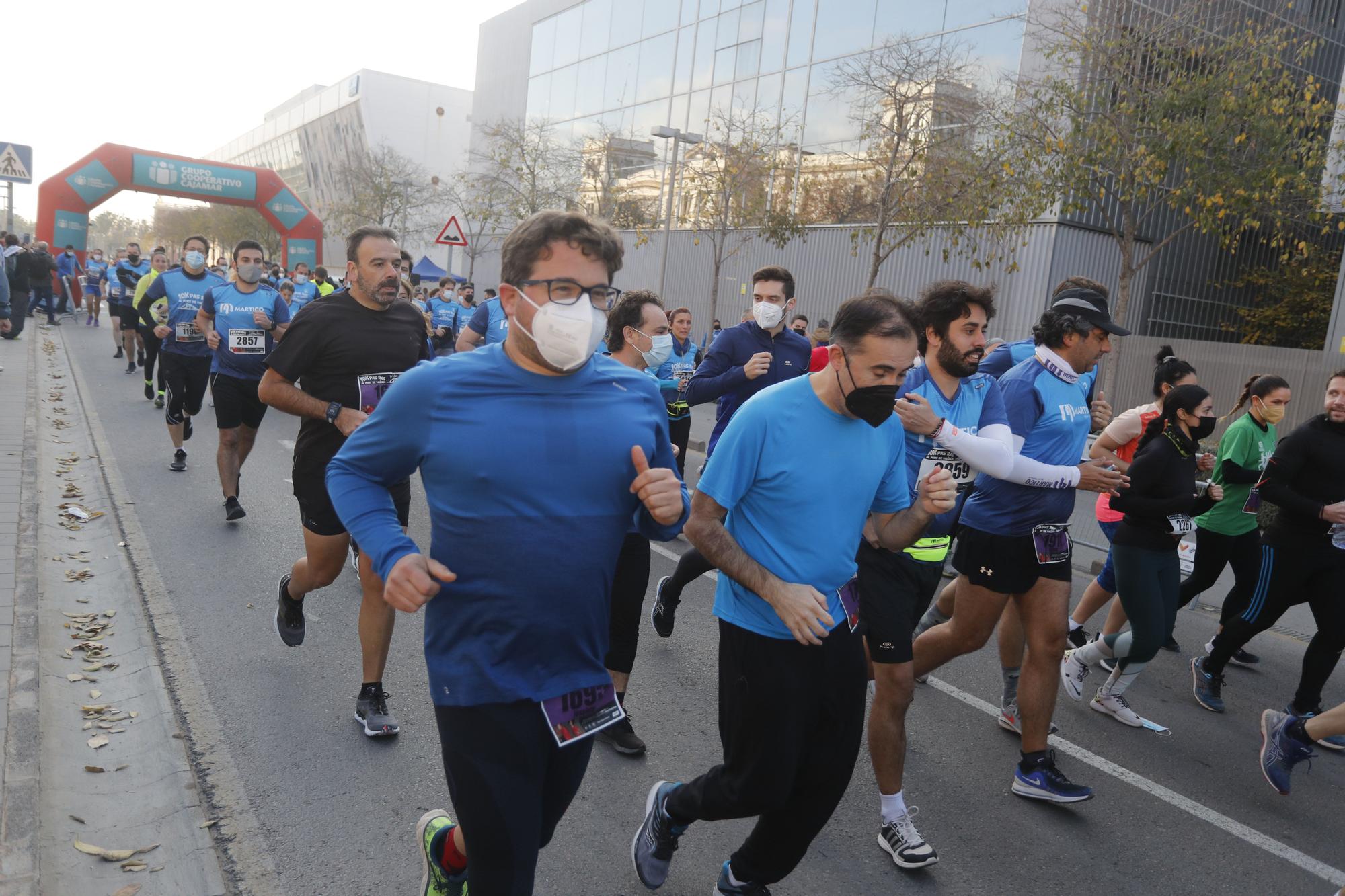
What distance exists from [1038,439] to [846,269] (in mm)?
20505

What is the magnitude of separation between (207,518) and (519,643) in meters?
6.56

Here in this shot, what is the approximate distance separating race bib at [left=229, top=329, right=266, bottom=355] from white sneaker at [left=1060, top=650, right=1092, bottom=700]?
6.31 meters

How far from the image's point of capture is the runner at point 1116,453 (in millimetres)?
5191

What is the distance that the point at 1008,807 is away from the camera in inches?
161

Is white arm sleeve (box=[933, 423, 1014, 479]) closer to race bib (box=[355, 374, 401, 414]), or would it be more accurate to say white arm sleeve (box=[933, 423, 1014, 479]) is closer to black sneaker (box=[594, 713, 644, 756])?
black sneaker (box=[594, 713, 644, 756])

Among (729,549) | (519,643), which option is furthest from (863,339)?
(519,643)

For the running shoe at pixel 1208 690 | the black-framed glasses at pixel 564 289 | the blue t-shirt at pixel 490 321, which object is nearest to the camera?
the black-framed glasses at pixel 564 289

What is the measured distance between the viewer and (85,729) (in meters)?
4.17

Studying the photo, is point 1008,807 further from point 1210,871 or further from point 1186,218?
point 1186,218

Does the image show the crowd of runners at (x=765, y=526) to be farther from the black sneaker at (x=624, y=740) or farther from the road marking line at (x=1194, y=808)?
the road marking line at (x=1194, y=808)

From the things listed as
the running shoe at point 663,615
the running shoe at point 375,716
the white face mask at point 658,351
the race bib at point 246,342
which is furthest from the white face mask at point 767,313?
the race bib at point 246,342

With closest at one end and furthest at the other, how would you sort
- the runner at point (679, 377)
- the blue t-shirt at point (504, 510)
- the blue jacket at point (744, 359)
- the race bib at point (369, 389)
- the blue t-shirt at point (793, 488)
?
the blue t-shirt at point (504, 510)
the blue t-shirt at point (793, 488)
the race bib at point (369, 389)
the blue jacket at point (744, 359)
the runner at point (679, 377)

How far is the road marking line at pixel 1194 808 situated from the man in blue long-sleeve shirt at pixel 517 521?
10.4 ft

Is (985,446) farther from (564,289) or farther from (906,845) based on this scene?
(564,289)
